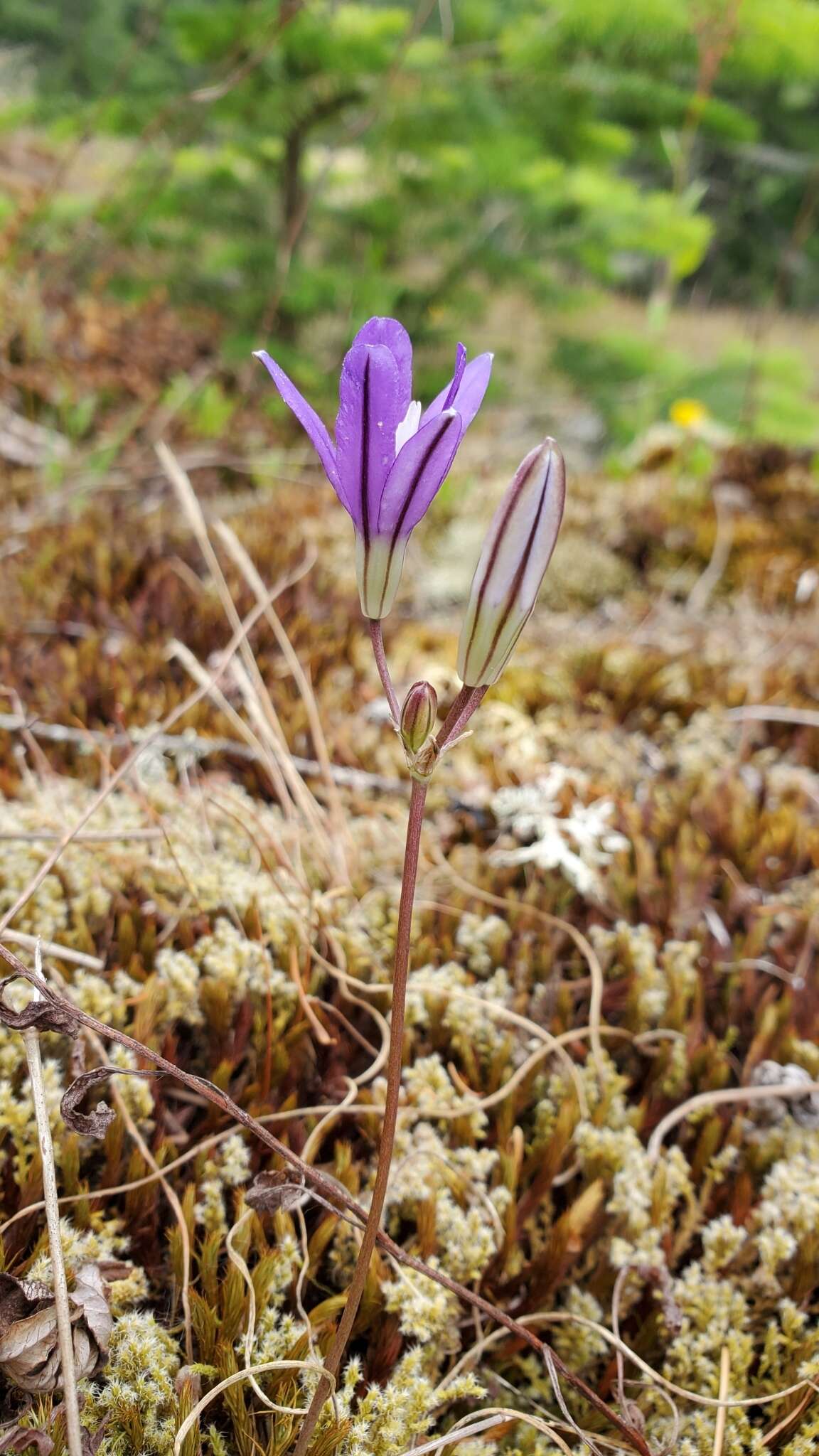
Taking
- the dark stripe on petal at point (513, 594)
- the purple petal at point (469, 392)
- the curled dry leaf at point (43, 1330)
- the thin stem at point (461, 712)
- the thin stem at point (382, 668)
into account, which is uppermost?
the purple petal at point (469, 392)

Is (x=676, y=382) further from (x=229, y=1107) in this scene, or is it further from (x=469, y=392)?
(x=229, y=1107)

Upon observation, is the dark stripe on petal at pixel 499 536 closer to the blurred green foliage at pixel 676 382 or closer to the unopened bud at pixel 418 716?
the unopened bud at pixel 418 716

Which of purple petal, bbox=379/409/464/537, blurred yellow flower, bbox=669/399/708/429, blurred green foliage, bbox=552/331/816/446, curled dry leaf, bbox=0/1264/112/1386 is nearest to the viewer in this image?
purple petal, bbox=379/409/464/537

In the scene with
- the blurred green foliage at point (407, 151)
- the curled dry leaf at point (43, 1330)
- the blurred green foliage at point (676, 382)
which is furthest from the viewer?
the blurred green foliage at point (676, 382)

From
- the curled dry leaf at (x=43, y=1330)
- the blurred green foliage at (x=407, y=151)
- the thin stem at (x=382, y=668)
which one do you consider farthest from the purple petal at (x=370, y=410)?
the blurred green foliage at (x=407, y=151)

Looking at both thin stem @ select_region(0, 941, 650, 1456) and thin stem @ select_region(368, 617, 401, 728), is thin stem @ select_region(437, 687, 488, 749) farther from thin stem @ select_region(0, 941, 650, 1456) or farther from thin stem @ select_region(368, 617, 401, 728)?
thin stem @ select_region(0, 941, 650, 1456)

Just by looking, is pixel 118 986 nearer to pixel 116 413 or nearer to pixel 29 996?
pixel 29 996

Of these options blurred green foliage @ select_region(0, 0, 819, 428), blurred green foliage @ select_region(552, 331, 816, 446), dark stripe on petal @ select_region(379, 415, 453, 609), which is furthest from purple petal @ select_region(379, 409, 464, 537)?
blurred green foliage @ select_region(552, 331, 816, 446)
